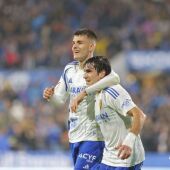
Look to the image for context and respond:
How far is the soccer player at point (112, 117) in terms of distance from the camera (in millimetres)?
6602

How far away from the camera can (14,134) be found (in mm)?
14383

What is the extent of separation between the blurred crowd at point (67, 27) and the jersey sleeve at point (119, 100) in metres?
9.50

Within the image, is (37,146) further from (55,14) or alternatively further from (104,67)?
(104,67)

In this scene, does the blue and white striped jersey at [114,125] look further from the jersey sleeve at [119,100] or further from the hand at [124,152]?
the hand at [124,152]

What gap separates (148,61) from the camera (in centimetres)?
1627

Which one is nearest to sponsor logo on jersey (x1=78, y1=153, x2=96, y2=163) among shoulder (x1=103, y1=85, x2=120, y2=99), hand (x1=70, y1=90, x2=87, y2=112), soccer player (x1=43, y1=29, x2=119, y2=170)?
soccer player (x1=43, y1=29, x2=119, y2=170)

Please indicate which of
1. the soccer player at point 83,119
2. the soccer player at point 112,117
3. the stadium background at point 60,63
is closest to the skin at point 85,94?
the soccer player at point 112,117

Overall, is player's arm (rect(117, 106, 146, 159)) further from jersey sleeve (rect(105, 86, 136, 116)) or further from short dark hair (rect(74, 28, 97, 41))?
short dark hair (rect(74, 28, 97, 41))

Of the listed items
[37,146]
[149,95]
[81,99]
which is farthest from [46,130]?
[81,99]

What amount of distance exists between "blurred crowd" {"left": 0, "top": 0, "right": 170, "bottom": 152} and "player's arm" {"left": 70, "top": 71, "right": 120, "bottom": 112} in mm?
6941

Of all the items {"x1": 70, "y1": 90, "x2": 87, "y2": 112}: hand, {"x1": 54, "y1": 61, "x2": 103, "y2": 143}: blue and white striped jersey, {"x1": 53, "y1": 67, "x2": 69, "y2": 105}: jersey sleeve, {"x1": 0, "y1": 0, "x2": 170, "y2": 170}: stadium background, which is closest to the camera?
{"x1": 70, "y1": 90, "x2": 87, "y2": 112}: hand

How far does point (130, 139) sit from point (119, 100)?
457 mm

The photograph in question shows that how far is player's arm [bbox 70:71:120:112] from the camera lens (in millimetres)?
6742

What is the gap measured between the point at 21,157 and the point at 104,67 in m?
7.05
